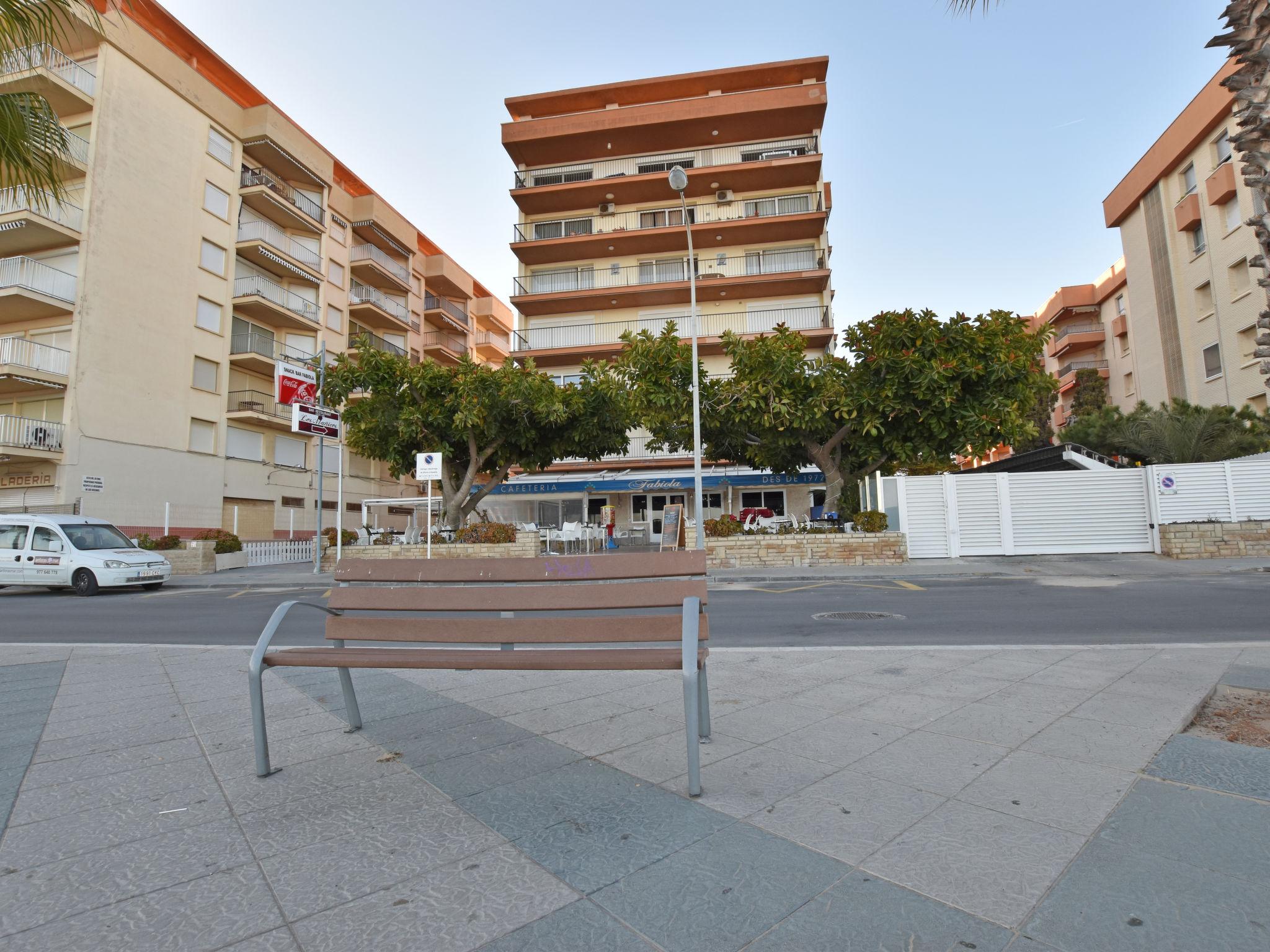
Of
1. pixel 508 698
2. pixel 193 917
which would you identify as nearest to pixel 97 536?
pixel 508 698

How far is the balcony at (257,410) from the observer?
28969mm

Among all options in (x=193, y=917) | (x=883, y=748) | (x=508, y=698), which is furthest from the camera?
(x=508, y=698)

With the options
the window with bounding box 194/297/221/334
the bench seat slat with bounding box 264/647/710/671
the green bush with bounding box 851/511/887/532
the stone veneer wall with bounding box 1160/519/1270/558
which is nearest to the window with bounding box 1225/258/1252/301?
the stone veneer wall with bounding box 1160/519/1270/558

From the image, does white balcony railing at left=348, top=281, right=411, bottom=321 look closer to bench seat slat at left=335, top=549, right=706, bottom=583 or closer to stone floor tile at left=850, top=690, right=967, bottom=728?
bench seat slat at left=335, top=549, right=706, bottom=583

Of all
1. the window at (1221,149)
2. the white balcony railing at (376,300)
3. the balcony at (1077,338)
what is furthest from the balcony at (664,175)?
the balcony at (1077,338)

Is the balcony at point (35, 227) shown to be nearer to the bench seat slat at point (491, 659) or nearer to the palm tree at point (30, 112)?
the palm tree at point (30, 112)

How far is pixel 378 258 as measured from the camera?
38.6 m

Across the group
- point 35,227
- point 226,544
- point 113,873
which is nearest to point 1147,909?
point 113,873

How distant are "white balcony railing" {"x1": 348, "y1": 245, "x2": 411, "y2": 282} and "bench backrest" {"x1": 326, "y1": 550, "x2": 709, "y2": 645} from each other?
37.6 metres

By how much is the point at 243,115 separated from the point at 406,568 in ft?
117

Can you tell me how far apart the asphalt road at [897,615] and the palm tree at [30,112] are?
4.62 m

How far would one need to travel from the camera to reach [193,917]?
1.98 meters

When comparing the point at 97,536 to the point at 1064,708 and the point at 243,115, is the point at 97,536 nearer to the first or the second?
the point at 1064,708

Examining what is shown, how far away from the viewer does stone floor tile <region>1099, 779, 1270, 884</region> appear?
217 centimetres
